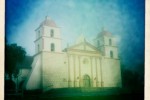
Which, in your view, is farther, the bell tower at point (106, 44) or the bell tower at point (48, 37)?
the bell tower at point (106, 44)

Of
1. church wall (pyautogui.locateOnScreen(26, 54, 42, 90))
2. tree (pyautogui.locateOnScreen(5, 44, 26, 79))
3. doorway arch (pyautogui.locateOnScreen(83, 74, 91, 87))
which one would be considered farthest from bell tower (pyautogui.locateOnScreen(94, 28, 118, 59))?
tree (pyautogui.locateOnScreen(5, 44, 26, 79))

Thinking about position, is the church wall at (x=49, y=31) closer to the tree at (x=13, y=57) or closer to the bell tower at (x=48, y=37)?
the bell tower at (x=48, y=37)

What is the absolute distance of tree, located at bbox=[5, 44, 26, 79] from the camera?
6.34 ft

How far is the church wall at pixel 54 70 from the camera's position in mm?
2031

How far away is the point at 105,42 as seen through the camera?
2.23 m

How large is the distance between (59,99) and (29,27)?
631 millimetres

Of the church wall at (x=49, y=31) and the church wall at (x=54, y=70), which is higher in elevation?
the church wall at (x=49, y=31)

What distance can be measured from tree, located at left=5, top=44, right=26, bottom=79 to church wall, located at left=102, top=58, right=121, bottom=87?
28.2 inches

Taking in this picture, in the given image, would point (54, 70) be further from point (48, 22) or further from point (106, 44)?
point (106, 44)

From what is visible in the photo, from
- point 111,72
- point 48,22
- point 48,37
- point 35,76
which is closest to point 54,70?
point 35,76

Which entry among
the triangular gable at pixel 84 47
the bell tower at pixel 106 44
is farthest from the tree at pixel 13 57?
the bell tower at pixel 106 44

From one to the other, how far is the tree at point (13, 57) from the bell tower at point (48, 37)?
135mm

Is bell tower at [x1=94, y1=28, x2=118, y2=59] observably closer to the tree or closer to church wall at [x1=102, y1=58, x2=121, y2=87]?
church wall at [x1=102, y1=58, x2=121, y2=87]

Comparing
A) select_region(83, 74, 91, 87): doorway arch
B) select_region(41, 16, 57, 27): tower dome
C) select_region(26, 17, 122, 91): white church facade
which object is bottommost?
select_region(83, 74, 91, 87): doorway arch
